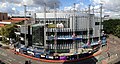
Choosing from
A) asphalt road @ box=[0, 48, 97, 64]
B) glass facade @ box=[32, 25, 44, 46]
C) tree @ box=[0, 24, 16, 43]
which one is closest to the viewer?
asphalt road @ box=[0, 48, 97, 64]

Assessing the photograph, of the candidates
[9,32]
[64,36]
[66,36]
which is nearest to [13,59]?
[64,36]

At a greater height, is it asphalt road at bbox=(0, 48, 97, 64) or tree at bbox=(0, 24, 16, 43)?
tree at bbox=(0, 24, 16, 43)

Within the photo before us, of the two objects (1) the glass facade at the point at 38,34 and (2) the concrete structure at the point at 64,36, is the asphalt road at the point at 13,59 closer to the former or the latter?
(2) the concrete structure at the point at 64,36

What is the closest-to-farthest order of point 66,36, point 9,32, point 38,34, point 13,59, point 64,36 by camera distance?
point 13,59 < point 38,34 < point 64,36 < point 66,36 < point 9,32

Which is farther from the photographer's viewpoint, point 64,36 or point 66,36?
point 66,36

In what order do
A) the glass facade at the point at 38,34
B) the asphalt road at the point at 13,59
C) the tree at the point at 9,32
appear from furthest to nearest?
the tree at the point at 9,32, the glass facade at the point at 38,34, the asphalt road at the point at 13,59

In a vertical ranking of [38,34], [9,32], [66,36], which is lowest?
[66,36]

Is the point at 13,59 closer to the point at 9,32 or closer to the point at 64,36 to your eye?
the point at 64,36

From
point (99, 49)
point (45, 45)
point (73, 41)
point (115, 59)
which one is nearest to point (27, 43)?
point (45, 45)

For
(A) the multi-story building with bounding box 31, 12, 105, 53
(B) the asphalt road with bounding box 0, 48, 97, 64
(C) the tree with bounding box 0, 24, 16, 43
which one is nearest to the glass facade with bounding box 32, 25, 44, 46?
(A) the multi-story building with bounding box 31, 12, 105, 53

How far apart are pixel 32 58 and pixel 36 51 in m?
5.00

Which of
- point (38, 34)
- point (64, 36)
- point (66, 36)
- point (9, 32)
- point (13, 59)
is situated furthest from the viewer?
point (9, 32)

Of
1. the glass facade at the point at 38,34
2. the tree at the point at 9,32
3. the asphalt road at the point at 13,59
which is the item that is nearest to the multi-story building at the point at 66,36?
the glass facade at the point at 38,34

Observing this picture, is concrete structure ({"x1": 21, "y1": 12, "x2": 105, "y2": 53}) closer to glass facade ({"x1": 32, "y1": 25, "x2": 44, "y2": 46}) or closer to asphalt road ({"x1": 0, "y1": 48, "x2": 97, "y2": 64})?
glass facade ({"x1": 32, "y1": 25, "x2": 44, "y2": 46})
